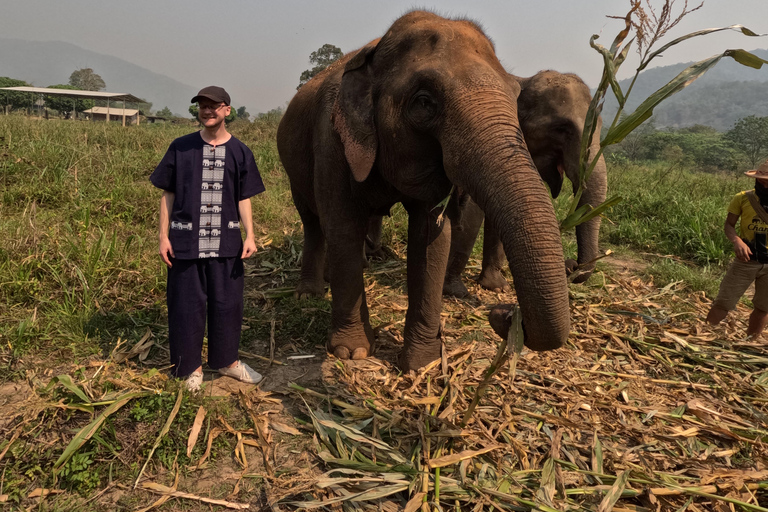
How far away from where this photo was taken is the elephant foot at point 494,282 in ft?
18.2

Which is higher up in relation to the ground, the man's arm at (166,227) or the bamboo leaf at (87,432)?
the man's arm at (166,227)

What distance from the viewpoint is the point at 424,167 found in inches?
106

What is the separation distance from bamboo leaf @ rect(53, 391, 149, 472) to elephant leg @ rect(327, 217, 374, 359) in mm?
1453

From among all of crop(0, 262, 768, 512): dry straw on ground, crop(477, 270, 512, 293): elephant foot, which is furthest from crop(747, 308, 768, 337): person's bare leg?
crop(477, 270, 512, 293): elephant foot

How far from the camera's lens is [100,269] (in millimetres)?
4285

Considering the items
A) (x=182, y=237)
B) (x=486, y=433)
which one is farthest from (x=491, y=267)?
(x=182, y=237)

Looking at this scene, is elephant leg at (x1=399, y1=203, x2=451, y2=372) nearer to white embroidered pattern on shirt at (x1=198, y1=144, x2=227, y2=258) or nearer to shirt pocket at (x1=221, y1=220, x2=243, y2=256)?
shirt pocket at (x1=221, y1=220, x2=243, y2=256)

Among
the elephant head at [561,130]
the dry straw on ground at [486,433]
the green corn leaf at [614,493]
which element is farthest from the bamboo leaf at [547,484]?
the elephant head at [561,130]

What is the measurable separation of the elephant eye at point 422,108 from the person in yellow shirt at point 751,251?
10.1 feet

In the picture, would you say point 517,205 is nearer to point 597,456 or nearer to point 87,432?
point 597,456

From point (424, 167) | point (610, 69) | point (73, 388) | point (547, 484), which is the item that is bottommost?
point (547, 484)

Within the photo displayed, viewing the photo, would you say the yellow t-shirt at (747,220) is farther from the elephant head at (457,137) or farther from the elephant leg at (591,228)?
the elephant head at (457,137)

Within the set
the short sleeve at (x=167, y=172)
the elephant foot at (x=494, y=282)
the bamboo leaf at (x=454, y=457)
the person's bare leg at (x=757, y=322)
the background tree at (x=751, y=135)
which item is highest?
the background tree at (x=751, y=135)

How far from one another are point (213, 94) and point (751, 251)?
4.46 m
